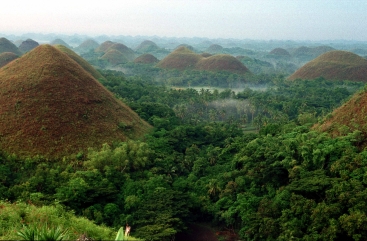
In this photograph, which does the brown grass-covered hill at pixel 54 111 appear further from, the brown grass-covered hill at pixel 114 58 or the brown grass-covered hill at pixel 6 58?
the brown grass-covered hill at pixel 114 58

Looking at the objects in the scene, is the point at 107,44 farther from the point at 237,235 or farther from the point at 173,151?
the point at 237,235

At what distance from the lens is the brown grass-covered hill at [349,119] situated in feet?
67.8

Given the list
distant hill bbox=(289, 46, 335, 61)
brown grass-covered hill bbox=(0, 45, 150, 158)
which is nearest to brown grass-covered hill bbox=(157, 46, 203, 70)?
brown grass-covered hill bbox=(0, 45, 150, 158)

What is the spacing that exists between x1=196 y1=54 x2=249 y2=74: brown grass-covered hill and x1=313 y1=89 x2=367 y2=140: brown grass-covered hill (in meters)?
58.6

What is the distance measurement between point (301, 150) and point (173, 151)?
33.8 ft

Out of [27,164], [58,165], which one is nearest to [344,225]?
[58,165]

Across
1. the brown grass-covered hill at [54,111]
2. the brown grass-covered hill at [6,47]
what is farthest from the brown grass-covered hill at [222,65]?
the brown grass-covered hill at [54,111]

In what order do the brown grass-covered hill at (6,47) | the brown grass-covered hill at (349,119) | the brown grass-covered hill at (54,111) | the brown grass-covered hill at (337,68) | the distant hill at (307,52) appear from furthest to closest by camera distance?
the distant hill at (307,52) → the brown grass-covered hill at (6,47) → the brown grass-covered hill at (337,68) → the brown grass-covered hill at (54,111) → the brown grass-covered hill at (349,119)

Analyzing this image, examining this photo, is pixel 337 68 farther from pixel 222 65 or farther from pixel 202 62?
pixel 202 62

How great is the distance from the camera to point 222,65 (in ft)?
272

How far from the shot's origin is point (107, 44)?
446 ft

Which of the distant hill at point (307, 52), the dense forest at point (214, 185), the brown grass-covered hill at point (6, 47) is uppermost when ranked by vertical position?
the distant hill at point (307, 52)

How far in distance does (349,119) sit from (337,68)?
56703 millimetres

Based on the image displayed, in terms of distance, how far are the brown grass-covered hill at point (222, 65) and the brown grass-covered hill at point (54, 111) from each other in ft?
177
